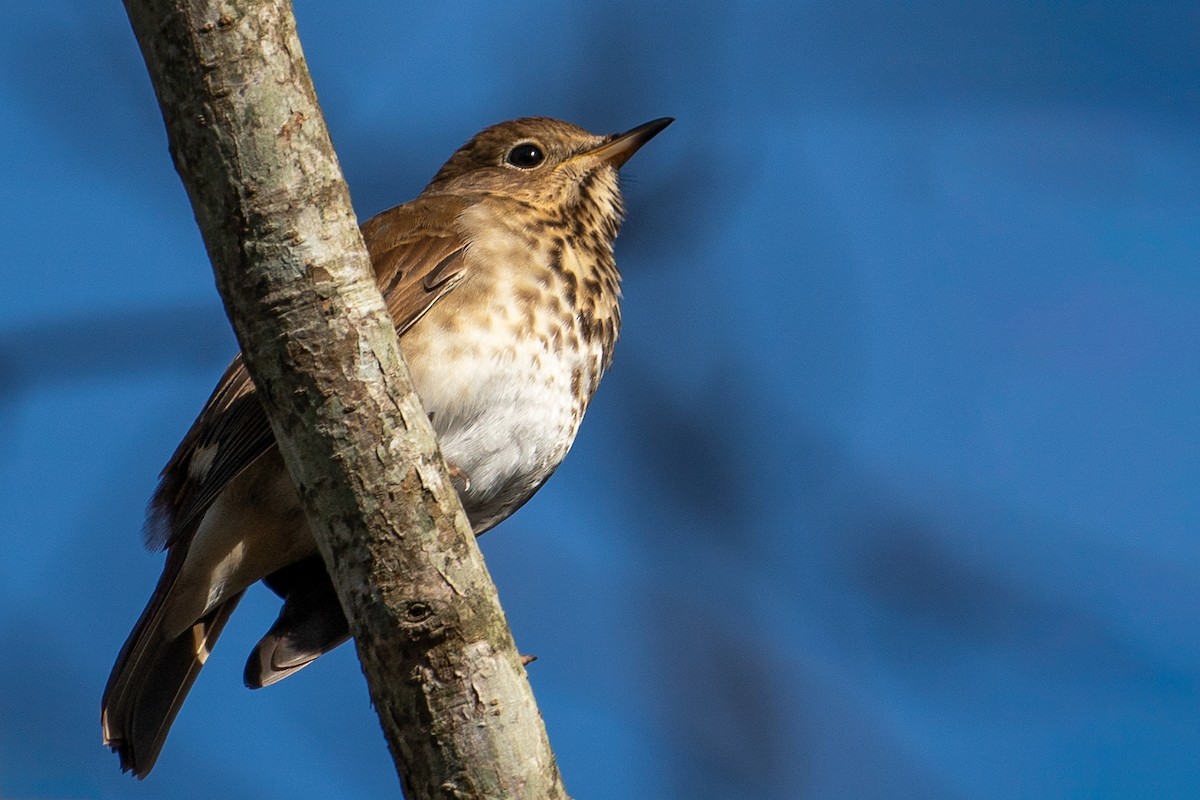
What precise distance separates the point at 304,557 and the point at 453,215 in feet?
3.80

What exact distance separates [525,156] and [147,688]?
2240 mm

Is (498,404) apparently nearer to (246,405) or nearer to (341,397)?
(246,405)

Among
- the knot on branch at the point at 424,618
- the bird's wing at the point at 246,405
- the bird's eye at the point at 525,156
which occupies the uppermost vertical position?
the bird's eye at the point at 525,156

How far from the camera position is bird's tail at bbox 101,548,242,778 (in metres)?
3.79

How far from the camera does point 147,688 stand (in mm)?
3854

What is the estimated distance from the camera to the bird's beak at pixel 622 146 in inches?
190

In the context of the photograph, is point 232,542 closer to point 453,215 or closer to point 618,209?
point 453,215

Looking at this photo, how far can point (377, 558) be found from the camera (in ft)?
7.98

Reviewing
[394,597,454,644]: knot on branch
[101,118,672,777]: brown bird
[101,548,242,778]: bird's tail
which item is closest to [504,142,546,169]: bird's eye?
[101,118,672,777]: brown bird

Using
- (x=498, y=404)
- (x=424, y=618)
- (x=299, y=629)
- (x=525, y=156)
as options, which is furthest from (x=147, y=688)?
(x=525, y=156)

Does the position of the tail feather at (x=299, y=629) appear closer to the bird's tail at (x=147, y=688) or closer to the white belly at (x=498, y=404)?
the bird's tail at (x=147, y=688)

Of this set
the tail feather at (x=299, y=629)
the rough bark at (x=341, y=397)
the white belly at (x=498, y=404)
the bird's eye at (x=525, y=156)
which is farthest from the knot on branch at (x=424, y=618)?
the bird's eye at (x=525, y=156)

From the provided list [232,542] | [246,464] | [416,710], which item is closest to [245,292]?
[416,710]

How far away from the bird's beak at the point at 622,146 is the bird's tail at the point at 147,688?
6.74ft
